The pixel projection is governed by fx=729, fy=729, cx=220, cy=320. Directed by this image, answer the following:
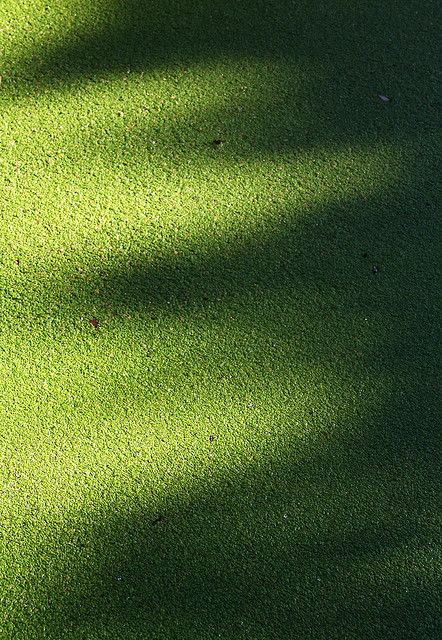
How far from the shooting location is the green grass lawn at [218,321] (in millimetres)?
2102

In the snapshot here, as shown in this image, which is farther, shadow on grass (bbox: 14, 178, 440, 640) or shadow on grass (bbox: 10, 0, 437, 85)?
shadow on grass (bbox: 10, 0, 437, 85)

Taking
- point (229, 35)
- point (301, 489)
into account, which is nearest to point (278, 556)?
point (301, 489)

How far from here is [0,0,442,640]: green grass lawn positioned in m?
2.10

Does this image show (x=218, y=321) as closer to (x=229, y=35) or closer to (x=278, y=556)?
(x=278, y=556)

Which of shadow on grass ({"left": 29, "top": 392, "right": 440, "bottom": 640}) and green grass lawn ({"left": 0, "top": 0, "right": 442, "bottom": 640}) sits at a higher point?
green grass lawn ({"left": 0, "top": 0, "right": 442, "bottom": 640})

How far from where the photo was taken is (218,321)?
232 centimetres

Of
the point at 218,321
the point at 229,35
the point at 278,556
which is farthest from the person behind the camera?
the point at 229,35

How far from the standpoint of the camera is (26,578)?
205 cm

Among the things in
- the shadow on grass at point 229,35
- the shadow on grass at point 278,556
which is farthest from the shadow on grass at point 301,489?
the shadow on grass at point 229,35

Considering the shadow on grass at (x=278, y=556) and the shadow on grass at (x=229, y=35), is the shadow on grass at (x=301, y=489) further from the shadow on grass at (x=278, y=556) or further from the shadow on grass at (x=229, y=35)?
the shadow on grass at (x=229, y=35)

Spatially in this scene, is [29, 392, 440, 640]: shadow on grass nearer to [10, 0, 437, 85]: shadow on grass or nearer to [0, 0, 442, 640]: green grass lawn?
[0, 0, 442, 640]: green grass lawn

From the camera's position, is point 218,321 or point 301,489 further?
point 218,321

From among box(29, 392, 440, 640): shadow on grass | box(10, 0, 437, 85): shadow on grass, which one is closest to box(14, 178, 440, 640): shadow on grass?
box(29, 392, 440, 640): shadow on grass

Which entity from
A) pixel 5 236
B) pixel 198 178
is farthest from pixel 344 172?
pixel 5 236
